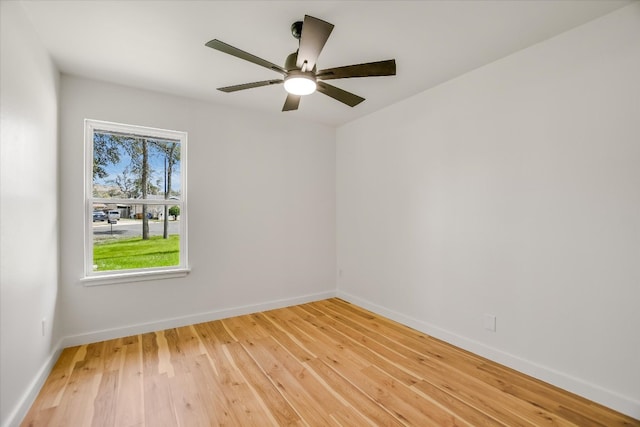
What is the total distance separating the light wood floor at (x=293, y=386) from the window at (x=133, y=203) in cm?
76

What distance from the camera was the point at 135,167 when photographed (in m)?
3.23

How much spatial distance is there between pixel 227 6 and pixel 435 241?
104 inches

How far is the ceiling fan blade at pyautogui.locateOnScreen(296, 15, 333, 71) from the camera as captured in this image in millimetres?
1523

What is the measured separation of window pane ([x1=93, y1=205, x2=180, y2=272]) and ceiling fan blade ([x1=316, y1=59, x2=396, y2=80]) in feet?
7.79

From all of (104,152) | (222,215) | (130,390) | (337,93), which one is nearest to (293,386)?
(130,390)

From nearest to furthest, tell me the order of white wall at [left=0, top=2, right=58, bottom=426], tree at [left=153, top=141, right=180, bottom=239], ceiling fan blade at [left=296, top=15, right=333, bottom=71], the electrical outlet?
ceiling fan blade at [left=296, top=15, right=333, bottom=71] → white wall at [left=0, top=2, right=58, bottom=426] → the electrical outlet → tree at [left=153, top=141, right=180, bottom=239]

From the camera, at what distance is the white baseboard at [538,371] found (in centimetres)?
191

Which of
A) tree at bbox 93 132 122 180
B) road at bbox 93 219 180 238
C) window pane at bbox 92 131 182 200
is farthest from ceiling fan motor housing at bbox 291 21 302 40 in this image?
road at bbox 93 219 180 238

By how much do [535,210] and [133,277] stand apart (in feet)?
12.2

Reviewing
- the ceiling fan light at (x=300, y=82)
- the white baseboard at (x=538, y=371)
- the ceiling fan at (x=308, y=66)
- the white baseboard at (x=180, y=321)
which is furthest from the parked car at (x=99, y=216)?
the white baseboard at (x=538, y=371)

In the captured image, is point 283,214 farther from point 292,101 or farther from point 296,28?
point 296,28

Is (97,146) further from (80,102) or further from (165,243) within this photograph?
(165,243)

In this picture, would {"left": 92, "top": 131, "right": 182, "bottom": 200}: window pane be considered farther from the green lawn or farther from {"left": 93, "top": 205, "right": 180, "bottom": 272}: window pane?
the green lawn

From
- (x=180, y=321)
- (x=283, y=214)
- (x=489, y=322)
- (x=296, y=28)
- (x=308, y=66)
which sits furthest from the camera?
(x=283, y=214)
